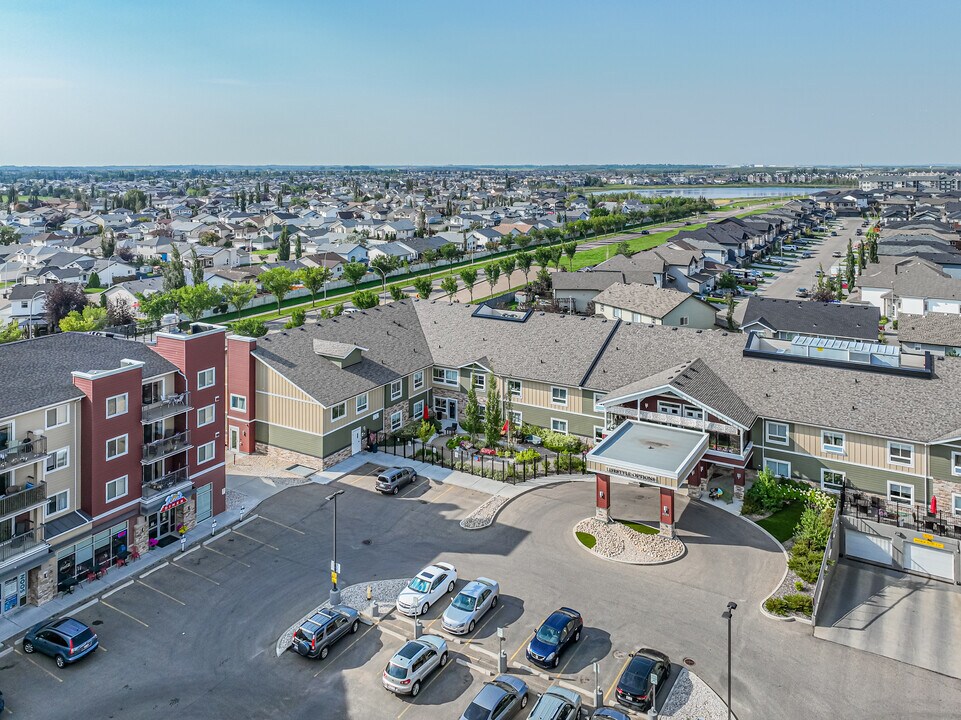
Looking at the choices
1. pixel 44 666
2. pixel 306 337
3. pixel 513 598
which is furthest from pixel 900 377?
pixel 44 666

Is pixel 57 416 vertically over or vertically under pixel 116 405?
under

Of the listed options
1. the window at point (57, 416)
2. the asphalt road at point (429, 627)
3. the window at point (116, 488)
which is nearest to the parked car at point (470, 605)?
the asphalt road at point (429, 627)

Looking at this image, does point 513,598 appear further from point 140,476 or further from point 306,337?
point 306,337

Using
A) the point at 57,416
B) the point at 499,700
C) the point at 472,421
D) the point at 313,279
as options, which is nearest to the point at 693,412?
the point at 472,421

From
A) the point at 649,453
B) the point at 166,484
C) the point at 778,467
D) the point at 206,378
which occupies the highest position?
the point at 206,378

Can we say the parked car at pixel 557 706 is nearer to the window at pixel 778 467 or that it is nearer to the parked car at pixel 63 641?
the parked car at pixel 63 641

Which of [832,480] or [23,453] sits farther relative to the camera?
[832,480]

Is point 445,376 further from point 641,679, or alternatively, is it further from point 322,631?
point 641,679
